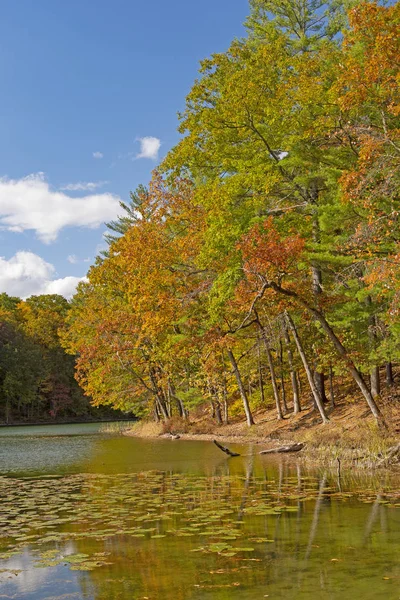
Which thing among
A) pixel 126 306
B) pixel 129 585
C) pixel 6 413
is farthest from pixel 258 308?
pixel 6 413

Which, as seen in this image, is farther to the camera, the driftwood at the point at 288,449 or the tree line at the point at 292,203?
the driftwood at the point at 288,449

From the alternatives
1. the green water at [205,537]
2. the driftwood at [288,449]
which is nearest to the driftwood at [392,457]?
the green water at [205,537]

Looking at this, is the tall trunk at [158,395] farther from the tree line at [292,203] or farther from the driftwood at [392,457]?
the driftwood at [392,457]

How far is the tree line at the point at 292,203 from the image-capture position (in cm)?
1420

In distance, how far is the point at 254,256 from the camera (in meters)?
15.9

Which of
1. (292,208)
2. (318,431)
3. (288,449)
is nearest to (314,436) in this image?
(288,449)

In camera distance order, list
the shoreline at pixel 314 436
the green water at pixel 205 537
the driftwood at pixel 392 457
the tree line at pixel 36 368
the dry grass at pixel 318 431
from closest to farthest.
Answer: the green water at pixel 205 537 → the driftwood at pixel 392 457 → the shoreline at pixel 314 436 → the dry grass at pixel 318 431 → the tree line at pixel 36 368

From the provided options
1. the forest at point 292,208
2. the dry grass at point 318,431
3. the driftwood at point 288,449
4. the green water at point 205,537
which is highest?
the forest at point 292,208

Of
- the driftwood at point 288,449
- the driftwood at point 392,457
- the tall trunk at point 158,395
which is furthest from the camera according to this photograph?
the tall trunk at point 158,395

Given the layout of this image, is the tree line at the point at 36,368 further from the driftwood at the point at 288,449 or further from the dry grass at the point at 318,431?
the driftwood at the point at 288,449

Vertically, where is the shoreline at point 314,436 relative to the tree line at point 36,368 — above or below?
below

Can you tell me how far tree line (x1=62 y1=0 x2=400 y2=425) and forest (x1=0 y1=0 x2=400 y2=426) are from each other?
58mm

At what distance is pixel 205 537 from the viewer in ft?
24.9

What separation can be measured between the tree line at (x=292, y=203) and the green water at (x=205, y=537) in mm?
4082
